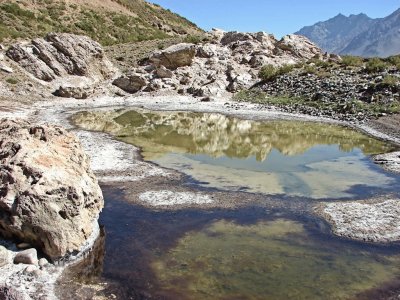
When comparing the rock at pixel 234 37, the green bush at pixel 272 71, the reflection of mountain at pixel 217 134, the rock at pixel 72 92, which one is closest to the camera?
the reflection of mountain at pixel 217 134

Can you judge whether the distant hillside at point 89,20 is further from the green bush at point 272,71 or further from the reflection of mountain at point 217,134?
the reflection of mountain at point 217,134

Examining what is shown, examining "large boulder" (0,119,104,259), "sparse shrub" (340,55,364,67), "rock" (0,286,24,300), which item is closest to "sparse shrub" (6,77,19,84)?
"large boulder" (0,119,104,259)

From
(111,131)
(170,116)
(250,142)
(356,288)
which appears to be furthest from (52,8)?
(356,288)

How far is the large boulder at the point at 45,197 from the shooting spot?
1000cm

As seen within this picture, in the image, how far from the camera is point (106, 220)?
1325 cm

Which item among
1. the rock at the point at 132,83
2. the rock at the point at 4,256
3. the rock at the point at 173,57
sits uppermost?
the rock at the point at 173,57

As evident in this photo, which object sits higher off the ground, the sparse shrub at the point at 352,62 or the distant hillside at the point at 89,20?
the distant hillside at the point at 89,20

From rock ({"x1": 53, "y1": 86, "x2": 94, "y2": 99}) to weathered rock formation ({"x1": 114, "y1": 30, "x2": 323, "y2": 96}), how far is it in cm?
491

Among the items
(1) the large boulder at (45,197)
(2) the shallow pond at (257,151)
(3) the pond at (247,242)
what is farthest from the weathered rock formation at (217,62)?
(1) the large boulder at (45,197)

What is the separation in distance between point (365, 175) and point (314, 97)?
20938 mm

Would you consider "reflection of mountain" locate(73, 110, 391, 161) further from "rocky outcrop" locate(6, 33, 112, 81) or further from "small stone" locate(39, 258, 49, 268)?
"small stone" locate(39, 258, 49, 268)

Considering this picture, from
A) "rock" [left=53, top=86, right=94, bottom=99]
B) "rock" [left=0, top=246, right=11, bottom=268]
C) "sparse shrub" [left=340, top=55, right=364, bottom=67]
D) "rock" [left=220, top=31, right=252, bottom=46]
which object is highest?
"rock" [left=220, top=31, right=252, bottom=46]

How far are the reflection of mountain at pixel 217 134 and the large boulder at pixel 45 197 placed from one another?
9.67 metres

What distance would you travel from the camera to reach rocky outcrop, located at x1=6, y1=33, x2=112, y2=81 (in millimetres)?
41844
